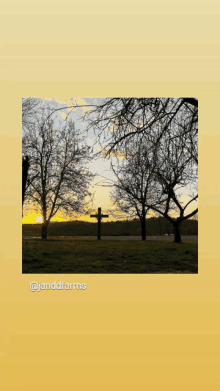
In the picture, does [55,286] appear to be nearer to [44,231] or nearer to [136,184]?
[44,231]

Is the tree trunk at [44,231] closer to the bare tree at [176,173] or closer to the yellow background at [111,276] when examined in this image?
the yellow background at [111,276]

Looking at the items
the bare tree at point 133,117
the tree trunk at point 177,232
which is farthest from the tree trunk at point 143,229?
the bare tree at point 133,117

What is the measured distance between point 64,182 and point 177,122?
1407 millimetres

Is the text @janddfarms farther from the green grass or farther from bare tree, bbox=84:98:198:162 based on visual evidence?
bare tree, bbox=84:98:198:162

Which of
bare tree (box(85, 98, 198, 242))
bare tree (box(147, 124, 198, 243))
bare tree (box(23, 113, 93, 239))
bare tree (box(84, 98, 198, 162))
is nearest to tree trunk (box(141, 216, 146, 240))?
bare tree (box(147, 124, 198, 243))

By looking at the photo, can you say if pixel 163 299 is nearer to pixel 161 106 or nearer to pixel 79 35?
pixel 161 106

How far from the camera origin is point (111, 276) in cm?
221

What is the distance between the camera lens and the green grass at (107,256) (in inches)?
93.0

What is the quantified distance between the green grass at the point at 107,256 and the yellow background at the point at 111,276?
15 cm

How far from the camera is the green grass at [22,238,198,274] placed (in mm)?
2363

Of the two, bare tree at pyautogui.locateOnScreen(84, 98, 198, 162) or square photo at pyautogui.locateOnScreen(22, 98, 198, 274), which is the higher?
bare tree at pyautogui.locateOnScreen(84, 98, 198, 162)

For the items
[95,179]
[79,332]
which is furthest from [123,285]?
[95,179]

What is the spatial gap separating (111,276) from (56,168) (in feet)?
4.65

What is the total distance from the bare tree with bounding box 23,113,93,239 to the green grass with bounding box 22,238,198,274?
0.28 meters
